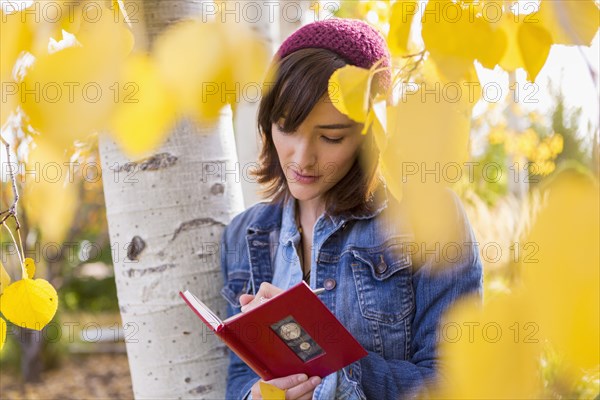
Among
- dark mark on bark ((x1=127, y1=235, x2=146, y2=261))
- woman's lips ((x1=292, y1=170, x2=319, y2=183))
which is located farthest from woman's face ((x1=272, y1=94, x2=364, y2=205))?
dark mark on bark ((x1=127, y1=235, x2=146, y2=261))

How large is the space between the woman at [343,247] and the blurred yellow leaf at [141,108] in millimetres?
705

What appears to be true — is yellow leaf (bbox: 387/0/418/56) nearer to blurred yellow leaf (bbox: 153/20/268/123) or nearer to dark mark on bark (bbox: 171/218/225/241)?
blurred yellow leaf (bbox: 153/20/268/123)

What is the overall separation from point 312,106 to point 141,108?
0.72 metres

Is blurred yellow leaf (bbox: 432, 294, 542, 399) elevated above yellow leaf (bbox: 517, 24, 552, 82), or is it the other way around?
yellow leaf (bbox: 517, 24, 552, 82)

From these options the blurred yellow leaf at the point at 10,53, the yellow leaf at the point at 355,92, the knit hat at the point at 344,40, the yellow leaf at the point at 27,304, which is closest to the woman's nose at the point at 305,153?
the knit hat at the point at 344,40

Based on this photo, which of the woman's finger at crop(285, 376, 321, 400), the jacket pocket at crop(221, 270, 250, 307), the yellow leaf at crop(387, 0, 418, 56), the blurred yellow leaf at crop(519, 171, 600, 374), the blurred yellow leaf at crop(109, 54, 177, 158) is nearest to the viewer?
the blurred yellow leaf at crop(519, 171, 600, 374)

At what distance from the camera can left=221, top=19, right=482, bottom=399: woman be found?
1188mm

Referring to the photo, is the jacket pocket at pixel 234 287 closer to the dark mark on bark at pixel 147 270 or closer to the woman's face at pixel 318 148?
the dark mark on bark at pixel 147 270

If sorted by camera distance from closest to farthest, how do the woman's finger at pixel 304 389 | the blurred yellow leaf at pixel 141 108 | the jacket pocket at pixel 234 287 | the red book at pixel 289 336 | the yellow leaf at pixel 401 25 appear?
the blurred yellow leaf at pixel 141 108, the yellow leaf at pixel 401 25, the red book at pixel 289 336, the woman's finger at pixel 304 389, the jacket pocket at pixel 234 287

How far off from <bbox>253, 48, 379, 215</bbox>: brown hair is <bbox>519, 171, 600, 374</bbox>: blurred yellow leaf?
0.76 meters

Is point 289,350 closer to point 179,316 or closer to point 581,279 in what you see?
point 179,316

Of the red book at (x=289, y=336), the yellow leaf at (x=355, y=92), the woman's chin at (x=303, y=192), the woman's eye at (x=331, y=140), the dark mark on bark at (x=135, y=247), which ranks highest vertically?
the yellow leaf at (x=355, y=92)

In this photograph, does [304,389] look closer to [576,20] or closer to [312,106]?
[312,106]

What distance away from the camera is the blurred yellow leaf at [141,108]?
0.45 m
